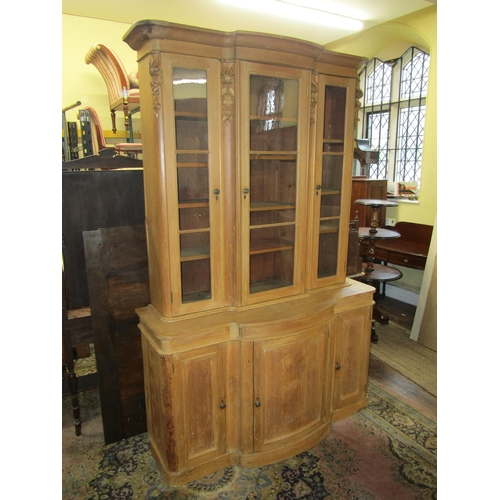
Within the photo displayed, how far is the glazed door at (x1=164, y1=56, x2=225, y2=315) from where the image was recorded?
1.88 meters

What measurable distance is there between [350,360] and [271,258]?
2.88 ft

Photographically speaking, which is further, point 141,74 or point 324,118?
point 324,118

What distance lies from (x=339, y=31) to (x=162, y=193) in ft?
12.3

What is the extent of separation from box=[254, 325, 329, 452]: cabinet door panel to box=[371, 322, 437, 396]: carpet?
45.1 inches

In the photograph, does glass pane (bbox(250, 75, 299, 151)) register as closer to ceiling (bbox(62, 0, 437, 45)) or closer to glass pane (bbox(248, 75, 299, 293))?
glass pane (bbox(248, 75, 299, 293))

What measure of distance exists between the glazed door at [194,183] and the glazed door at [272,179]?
146mm

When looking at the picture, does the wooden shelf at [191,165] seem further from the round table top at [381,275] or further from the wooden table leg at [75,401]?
the round table top at [381,275]

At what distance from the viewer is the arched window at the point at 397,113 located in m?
4.41

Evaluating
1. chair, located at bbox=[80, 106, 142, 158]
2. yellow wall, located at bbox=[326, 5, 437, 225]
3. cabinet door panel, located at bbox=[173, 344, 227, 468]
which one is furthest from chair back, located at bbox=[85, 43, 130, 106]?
yellow wall, located at bbox=[326, 5, 437, 225]

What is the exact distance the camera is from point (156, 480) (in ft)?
6.94

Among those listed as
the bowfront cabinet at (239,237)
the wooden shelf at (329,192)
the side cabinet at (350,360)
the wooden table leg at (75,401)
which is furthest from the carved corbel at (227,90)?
the wooden table leg at (75,401)
